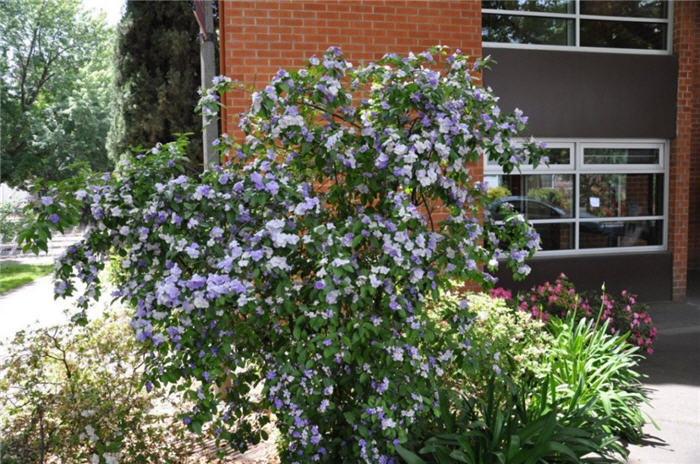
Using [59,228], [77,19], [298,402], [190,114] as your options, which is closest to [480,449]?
[298,402]

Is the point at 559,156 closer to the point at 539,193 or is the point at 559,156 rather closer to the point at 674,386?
the point at 539,193

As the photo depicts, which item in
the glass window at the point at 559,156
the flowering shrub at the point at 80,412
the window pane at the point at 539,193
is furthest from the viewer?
the glass window at the point at 559,156

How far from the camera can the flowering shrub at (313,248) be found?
9.43 feet

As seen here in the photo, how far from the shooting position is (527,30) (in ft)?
28.7

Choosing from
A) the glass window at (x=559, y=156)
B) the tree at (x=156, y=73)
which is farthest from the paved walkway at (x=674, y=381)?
the tree at (x=156, y=73)

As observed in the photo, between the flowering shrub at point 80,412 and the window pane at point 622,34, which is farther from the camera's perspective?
the window pane at point 622,34

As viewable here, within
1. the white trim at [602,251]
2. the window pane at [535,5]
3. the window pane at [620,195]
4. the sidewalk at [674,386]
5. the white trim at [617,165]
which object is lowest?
the sidewalk at [674,386]

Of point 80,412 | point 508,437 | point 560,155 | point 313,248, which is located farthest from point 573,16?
point 80,412

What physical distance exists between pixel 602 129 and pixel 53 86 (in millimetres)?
33201

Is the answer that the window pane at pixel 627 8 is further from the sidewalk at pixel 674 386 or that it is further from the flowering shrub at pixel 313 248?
the flowering shrub at pixel 313 248

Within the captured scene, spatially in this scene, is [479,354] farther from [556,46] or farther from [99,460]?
[556,46]

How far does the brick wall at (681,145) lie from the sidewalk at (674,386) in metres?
0.81

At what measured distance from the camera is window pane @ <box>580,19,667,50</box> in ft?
29.7

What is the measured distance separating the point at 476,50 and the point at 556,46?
6.96ft
